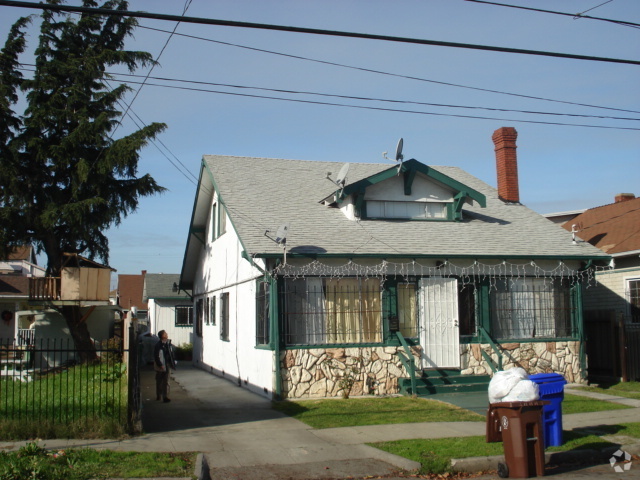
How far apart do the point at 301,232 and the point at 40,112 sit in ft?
32.7

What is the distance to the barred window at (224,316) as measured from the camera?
62.5 feet

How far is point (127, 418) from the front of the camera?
33.7ft

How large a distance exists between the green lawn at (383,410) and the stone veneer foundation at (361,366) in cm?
47

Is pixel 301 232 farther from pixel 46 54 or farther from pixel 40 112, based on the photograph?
pixel 46 54

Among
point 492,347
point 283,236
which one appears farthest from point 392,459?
point 492,347

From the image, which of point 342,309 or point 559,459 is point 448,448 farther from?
point 342,309

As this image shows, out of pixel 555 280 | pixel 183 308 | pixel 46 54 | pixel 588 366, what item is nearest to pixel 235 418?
pixel 555 280

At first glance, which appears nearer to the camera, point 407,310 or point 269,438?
point 269,438

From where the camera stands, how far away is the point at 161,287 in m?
32.4

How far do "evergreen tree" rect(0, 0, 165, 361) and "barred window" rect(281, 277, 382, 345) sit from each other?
8.39 meters

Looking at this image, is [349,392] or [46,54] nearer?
[349,392]

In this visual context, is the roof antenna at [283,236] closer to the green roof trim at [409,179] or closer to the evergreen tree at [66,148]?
the green roof trim at [409,179]

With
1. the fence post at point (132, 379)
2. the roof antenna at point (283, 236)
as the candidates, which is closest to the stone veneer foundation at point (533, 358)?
the roof antenna at point (283, 236)

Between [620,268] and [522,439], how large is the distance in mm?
12936
